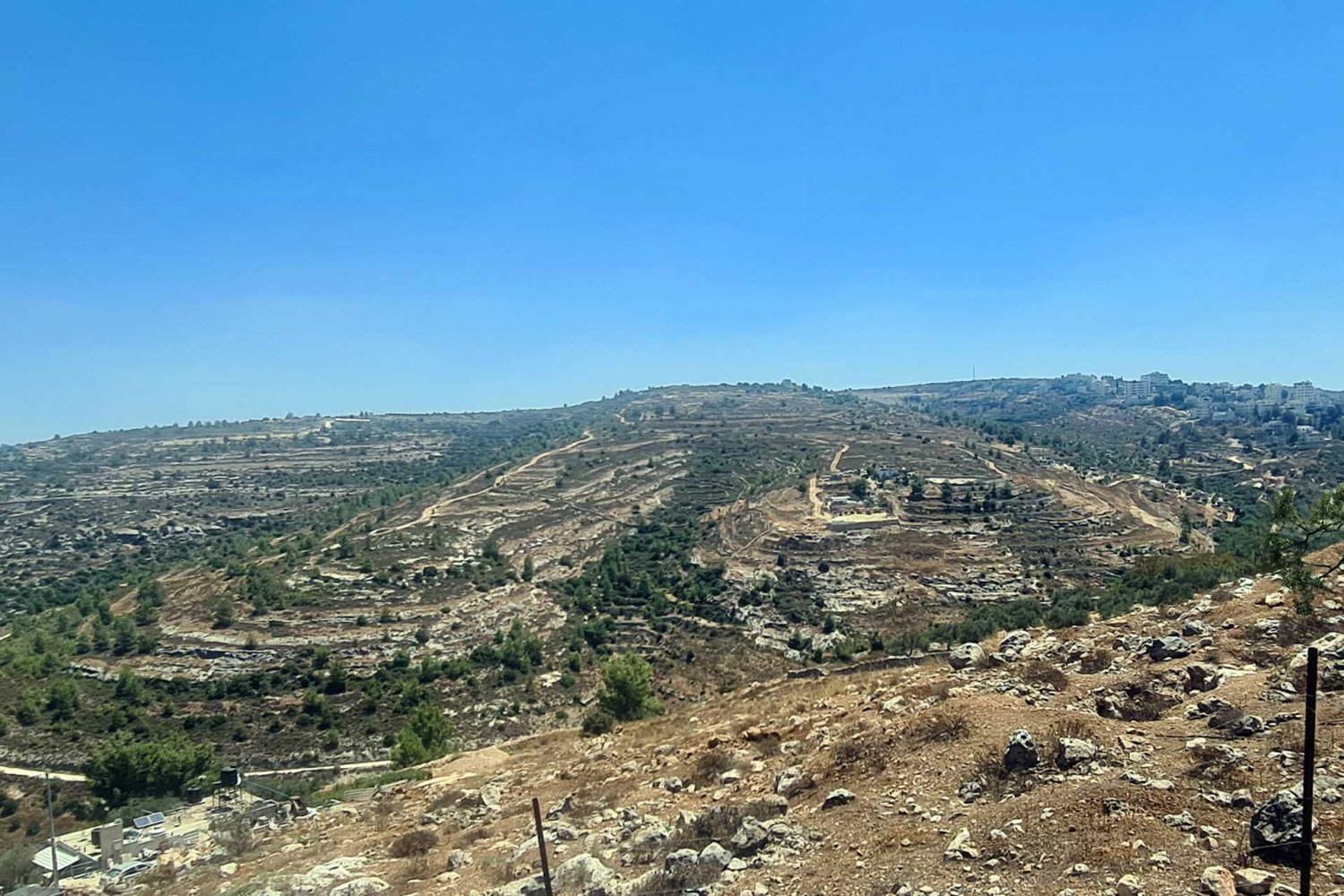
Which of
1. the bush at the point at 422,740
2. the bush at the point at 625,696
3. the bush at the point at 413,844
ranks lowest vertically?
the bush at the point at 422,740

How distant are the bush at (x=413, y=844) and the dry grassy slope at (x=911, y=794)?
21cm

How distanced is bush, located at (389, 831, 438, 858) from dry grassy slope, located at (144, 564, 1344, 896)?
8.1 inches

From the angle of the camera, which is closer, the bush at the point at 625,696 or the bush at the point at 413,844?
the bush at the point at 413,844

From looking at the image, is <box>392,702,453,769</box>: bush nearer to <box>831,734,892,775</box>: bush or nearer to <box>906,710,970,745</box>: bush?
<box>831,734,892,775</box>: bush

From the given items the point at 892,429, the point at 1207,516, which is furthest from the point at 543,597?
the point at 892,429

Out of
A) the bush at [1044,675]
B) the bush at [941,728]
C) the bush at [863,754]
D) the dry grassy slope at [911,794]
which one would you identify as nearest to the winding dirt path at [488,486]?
the dry grassy slope at [911,794]

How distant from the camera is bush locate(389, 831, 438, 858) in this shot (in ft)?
44.9

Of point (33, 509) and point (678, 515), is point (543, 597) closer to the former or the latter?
point (678, 515)

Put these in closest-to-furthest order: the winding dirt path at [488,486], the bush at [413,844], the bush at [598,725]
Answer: the bush at [413,844] < the bush at [598,725] < the winding dirt path at [488,486]

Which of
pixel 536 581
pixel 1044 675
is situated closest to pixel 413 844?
pixel 1044 675

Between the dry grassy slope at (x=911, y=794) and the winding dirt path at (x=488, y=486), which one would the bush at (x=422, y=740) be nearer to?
the dry grassy slope at (x=911, y=794)

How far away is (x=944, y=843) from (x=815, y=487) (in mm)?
84197

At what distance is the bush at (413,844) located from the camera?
13.7m

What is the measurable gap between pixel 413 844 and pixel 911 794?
8.88m
